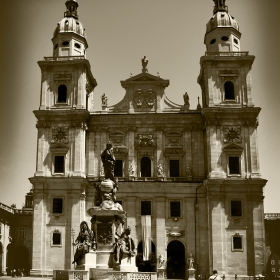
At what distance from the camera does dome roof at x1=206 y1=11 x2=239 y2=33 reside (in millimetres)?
50281

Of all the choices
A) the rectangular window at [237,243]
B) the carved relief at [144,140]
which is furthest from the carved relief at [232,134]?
the rectangular window at [237,243]

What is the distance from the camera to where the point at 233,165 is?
45.9 m

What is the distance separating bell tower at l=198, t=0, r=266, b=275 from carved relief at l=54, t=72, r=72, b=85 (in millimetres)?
12728

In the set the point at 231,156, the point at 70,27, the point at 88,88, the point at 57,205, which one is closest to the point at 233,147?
the point at 231,156

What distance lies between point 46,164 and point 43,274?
9616 mm

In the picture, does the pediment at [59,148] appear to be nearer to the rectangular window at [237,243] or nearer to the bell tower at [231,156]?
the bell tower at [231,156]

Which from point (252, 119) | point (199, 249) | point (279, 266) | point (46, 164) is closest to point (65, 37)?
point (46, 164)

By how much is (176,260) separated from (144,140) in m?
11.2

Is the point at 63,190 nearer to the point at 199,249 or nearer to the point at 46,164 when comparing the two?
the point at 46,164

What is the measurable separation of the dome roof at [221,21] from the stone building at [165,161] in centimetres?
16

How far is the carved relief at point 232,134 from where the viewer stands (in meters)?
46.3

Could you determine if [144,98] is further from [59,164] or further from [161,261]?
[161,261]

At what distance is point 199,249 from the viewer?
44.8 meters

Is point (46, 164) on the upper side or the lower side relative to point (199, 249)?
upper
